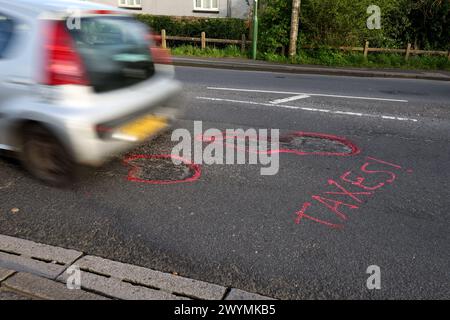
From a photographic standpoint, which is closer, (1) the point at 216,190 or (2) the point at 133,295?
(2) the point at 133,295

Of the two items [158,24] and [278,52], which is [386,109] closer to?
[278,52]

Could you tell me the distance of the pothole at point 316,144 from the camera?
507 centimetres

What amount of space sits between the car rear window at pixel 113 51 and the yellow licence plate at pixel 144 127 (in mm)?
400

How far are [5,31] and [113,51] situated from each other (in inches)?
39.6

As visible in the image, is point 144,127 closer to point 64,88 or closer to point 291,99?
point 64,88

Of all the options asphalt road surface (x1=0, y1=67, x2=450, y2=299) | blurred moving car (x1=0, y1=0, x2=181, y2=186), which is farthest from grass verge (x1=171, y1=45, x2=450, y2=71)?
blurred moving car (x1=0, y1=0, x2=181, y2=186)

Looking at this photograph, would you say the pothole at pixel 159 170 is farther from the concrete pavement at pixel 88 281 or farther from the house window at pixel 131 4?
the house window at pixel 131 4

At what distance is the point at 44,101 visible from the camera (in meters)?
3.52

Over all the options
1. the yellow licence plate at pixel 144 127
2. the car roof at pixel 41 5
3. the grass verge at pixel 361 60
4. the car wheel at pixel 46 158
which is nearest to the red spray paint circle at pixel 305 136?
the yellow licence plate at pixel 144 127

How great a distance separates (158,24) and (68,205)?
16.9 m

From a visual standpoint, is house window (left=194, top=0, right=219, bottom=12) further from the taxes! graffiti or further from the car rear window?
the taxes! graffiti

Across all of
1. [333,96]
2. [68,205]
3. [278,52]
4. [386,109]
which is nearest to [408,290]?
[68,205]

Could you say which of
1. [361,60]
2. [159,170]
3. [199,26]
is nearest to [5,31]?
[159,170]

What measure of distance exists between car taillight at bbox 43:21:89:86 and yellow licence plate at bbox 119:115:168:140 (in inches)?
25.8
